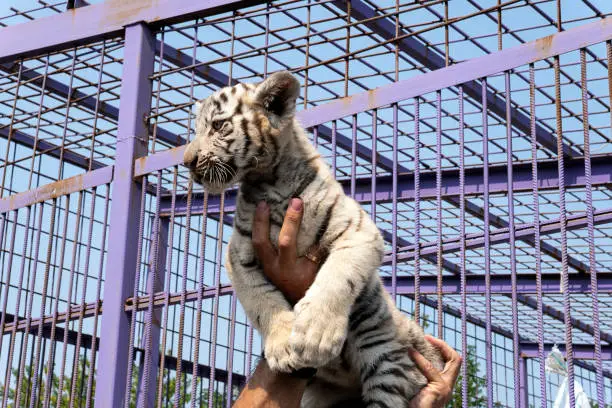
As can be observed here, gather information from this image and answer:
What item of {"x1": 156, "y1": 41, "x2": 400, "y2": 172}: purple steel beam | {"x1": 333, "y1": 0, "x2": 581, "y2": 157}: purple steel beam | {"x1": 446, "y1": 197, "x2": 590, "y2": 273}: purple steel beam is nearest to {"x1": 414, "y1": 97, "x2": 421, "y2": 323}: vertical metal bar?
{"x1": 333, "y1": 0, "x2": 581, "y2": 157}: purple steel beam

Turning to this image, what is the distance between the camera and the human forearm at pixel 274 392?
2760 millimetres

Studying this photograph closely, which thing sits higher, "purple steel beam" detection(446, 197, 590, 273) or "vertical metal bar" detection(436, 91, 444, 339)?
"purple steel beam" detection(446, 197, 590, 273)

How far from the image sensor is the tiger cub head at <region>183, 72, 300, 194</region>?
3.10m

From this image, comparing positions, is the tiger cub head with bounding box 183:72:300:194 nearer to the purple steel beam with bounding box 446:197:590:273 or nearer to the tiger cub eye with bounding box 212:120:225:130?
the tiger cub eye with bounding box 212:120:225:130

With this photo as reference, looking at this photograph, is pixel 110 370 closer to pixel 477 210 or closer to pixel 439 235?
pixel 439 235

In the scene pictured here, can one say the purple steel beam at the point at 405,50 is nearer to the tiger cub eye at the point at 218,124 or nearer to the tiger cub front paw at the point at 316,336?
the tiger cub eye at the point at 218,124

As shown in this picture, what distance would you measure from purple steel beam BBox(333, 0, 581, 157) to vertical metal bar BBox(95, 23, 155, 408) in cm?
138

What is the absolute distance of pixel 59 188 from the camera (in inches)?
224

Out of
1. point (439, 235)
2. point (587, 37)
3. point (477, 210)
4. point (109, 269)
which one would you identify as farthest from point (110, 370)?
point (477, 210)

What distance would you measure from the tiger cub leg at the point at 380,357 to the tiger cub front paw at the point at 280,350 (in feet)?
1.16

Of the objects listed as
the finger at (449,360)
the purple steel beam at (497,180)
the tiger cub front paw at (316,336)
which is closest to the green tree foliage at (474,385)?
the purple steel beam at (497,180)

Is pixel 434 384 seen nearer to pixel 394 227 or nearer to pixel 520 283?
pixel 394 227

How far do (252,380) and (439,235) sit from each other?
1545mm

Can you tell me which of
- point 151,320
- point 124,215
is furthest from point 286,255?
point 124,215
